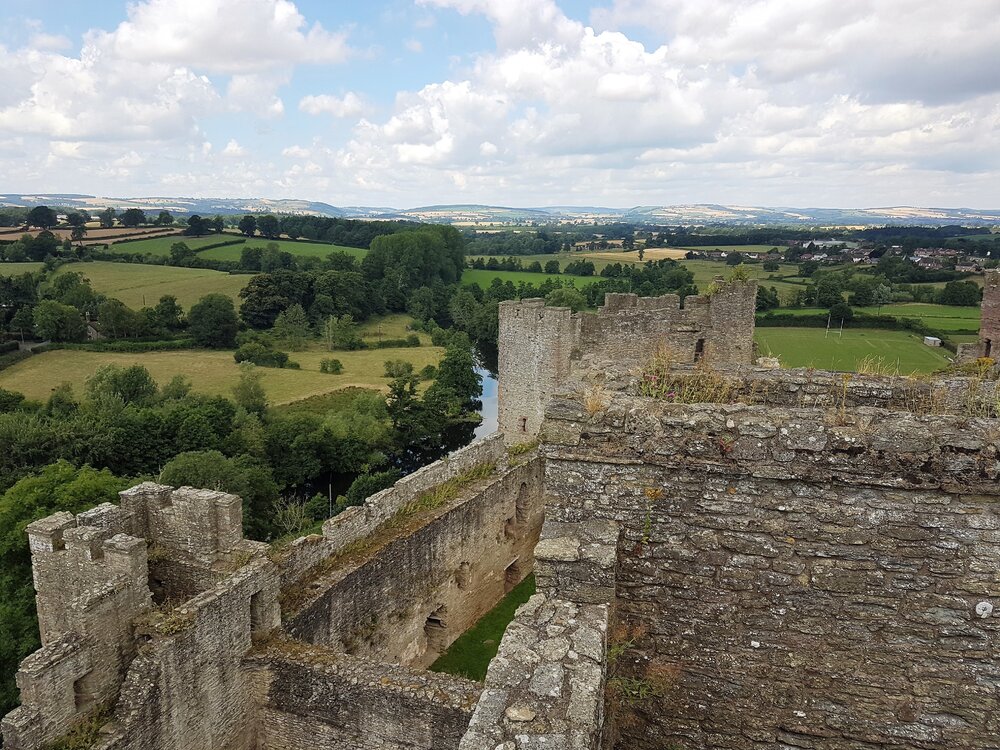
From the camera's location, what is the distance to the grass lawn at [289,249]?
79475 mm

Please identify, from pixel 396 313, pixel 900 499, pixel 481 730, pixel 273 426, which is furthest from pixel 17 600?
pixel 396 313

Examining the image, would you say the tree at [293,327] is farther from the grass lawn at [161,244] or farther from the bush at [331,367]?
the grass lawn at [161,244]

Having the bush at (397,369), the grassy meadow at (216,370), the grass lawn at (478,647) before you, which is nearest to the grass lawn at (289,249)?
the grassy meadow at (216,370)

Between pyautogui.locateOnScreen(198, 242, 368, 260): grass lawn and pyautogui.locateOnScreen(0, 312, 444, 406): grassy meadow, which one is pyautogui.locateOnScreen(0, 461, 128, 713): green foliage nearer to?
pyautogui.locateOnScreen(0, 312, 444, 406): grassy meadow

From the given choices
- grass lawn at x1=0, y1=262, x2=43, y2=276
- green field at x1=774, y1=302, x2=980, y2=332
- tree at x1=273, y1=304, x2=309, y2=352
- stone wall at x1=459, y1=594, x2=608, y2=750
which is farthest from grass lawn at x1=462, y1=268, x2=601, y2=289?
stone wall at x1=459, y1=594, x2=608, y2=750

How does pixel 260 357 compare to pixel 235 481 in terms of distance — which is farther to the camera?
pixel 260 357

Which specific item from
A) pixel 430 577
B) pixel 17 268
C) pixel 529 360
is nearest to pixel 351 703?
pixel 430 577

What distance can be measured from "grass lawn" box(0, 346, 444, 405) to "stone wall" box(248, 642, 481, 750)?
34.1 m

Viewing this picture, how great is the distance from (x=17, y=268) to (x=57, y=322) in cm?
2177

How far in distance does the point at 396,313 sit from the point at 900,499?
225ft

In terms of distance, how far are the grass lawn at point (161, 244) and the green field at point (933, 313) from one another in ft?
216

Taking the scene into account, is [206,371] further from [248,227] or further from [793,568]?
[248,227]

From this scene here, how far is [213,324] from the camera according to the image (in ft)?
171

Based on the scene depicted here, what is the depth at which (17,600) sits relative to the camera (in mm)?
13773
